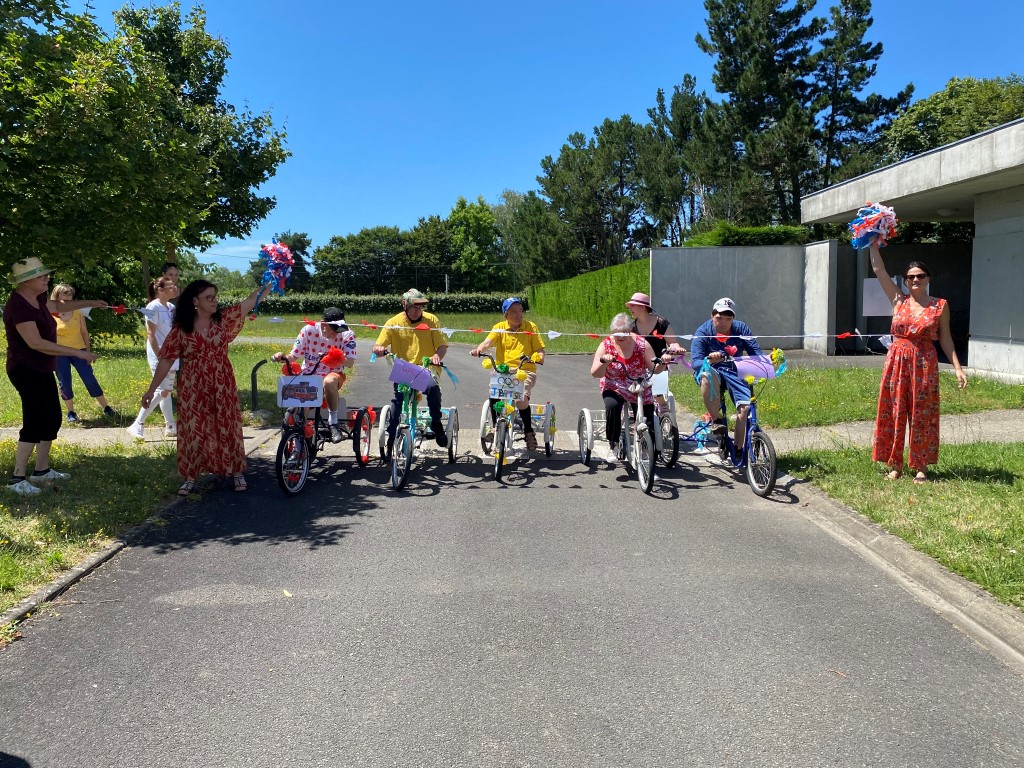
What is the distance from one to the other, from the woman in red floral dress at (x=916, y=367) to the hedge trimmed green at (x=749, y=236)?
59.2 feet

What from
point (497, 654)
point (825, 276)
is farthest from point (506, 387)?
point (825, 276)

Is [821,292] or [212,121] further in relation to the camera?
[821,292]

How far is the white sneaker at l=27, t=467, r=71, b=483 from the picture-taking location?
726 centimetres

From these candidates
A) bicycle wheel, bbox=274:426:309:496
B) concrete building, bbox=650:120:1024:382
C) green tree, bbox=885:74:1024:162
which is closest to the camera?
bicycle wheel, bbox=274:426:309:496

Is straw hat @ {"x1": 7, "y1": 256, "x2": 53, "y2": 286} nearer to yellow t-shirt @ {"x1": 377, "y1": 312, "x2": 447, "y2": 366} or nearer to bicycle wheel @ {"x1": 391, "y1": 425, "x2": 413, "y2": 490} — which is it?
yellow t-shirt @ {"x1": 377, "y1": 312, "x2": 447, "y2": 366}

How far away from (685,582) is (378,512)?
2.83 meters

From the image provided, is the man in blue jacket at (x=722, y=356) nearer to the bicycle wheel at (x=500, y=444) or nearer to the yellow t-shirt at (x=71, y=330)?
the bicycle wheel at (x=500, y=444)

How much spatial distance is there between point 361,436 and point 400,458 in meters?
1.22

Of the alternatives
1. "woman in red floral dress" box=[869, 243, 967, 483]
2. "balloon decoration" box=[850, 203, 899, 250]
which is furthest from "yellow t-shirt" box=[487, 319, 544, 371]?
"woman in red floral dress" box=[869, 243, 967, 483]

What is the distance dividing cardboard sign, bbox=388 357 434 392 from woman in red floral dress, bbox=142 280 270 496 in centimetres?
150

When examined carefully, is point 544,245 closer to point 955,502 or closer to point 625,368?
point 625,368

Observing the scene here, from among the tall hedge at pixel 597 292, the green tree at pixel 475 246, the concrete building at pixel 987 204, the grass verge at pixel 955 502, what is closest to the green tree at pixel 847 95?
the tall hedge at pixel 597 292

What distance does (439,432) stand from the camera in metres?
8.59

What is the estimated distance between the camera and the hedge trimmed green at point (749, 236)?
83.0 feet
